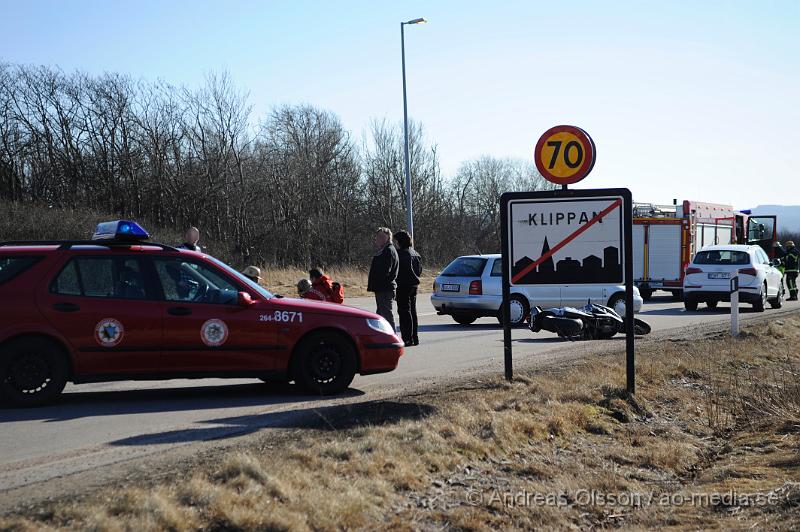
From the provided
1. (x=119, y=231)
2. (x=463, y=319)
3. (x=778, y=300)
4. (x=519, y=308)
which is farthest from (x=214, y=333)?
(x=778, y=300)

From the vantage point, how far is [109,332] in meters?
9.12

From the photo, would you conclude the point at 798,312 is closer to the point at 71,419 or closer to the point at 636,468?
the point at 636,468

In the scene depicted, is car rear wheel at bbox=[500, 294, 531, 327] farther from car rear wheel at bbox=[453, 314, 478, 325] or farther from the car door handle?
the car door handle

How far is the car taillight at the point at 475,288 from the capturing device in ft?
64.4

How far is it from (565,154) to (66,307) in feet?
17.6

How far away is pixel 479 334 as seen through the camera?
1777cm

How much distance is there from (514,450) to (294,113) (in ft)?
166

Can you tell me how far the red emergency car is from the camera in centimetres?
889

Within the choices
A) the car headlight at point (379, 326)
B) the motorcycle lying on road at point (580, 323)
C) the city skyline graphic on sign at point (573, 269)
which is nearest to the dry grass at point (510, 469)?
the car headlight at point (379, 326)

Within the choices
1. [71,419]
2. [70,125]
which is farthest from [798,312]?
[70,125]

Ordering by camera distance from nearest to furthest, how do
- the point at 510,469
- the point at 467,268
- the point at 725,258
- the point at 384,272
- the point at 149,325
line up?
the point at 510,469, the point at 149,325, the point at 384,272, the point at 467,268, the point at 725,258

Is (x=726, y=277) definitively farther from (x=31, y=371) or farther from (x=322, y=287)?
(x=31, y=371)

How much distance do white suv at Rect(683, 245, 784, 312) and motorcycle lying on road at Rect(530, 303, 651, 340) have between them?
9289 millimetres

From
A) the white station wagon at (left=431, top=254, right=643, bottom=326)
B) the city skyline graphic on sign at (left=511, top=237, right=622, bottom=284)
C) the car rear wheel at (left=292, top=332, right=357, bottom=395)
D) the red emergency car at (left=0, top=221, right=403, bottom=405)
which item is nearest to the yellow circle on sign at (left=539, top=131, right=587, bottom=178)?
the city skyline graphic on sign at (left=511, top=237, right=622, bottom=284)
